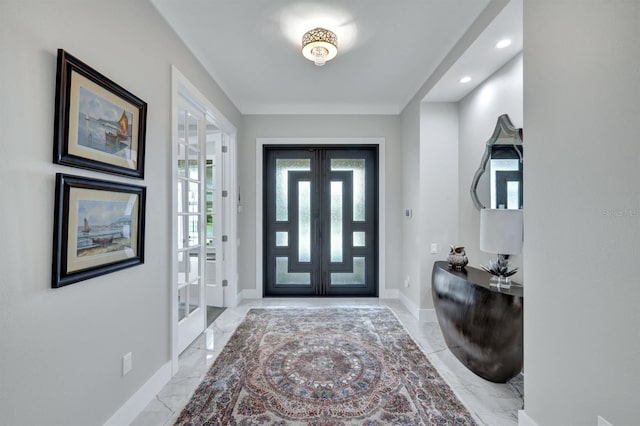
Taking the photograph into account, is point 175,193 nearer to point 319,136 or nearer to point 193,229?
point 193,229

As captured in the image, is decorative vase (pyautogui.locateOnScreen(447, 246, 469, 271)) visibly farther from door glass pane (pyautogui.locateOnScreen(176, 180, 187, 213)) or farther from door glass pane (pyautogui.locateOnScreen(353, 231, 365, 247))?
door glass pane (pyautogui.locateOnScreen(176, 180, 187, 213))

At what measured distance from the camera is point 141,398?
182 centimetres

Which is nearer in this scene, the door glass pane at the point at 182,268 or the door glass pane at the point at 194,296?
the door glass pane at the point at 182,268

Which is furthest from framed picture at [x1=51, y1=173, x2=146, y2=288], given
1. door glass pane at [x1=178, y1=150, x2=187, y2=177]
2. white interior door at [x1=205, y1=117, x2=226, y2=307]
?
white interior door at [x1=205, y1=117, x2=226, y2=307]

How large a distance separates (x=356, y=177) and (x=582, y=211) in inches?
121

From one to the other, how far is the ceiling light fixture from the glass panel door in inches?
49.0

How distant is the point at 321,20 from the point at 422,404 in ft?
9.45

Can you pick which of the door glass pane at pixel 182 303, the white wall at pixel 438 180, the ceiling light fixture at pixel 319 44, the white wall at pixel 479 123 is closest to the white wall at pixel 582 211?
the white wall at pixel 479 123

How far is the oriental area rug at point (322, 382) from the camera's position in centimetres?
177

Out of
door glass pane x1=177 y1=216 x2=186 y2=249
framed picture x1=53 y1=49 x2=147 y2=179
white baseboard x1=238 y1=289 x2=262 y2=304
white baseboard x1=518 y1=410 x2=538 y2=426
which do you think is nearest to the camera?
framed picture x1=53 y1=49 x2=147 y2=179

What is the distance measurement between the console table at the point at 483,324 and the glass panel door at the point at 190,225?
91.5 inches

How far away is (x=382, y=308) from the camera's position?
12.2 feet

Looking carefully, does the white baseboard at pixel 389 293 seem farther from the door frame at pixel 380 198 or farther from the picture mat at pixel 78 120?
the picture mat at pixel 78 120

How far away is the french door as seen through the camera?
4176mm
